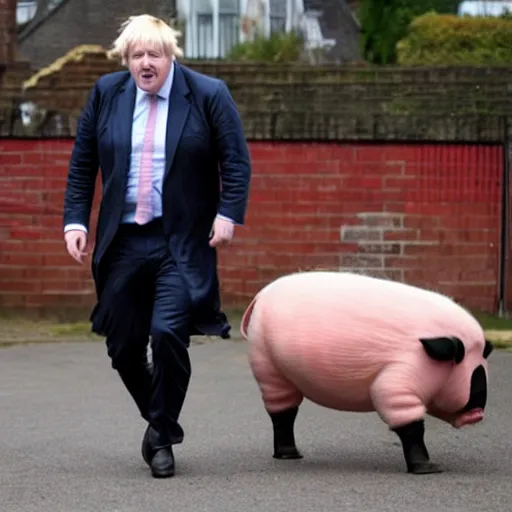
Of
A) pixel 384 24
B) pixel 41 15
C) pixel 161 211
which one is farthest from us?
pixel 41 15

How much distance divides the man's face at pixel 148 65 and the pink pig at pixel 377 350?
1.00 m

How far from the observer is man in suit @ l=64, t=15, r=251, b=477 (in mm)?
6543

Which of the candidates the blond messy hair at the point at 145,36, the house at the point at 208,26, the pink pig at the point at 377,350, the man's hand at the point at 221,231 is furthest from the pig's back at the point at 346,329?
the house at the point at 208,26

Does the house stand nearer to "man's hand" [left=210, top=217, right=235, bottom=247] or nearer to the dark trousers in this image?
the dark trousers

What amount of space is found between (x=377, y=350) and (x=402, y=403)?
0.77ft

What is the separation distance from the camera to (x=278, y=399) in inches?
270

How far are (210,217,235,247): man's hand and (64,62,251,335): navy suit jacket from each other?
0.05 m

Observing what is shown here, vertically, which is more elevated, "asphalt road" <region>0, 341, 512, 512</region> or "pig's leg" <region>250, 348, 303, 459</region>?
"pig's leg" <region>250, 348, 303, 459</region>

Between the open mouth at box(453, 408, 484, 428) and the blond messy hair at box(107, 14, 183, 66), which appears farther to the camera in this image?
the open mouth at box(453, 408, 484, 428)

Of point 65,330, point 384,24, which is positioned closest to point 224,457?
point 65,330

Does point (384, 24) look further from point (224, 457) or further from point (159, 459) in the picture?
point (159, 459)

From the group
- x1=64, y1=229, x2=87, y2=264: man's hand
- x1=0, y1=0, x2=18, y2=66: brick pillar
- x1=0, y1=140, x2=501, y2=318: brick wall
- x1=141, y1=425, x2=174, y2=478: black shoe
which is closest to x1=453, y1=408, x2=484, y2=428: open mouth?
x1=141, y1=425, x2=174, y2=478: black shoe

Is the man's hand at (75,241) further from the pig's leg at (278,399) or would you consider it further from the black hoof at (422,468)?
the black hoof at (422,468)

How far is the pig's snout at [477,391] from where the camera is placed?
6676 mm
